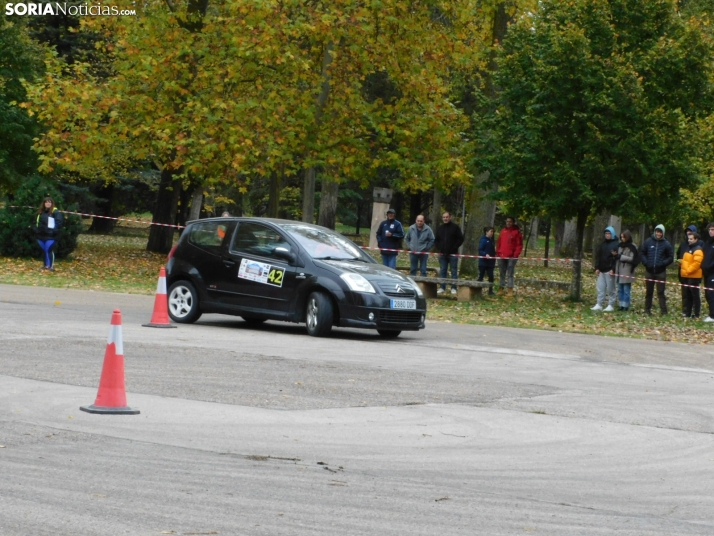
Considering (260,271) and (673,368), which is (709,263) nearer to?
(673,368)

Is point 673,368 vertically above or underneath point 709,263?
underneath

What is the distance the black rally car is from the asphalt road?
3.95 ft

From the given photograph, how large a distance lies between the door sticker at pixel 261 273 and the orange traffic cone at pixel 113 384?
26.5 ft

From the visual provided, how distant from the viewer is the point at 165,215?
141 ft

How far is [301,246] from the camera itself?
58.6ft

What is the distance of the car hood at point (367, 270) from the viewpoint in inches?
685

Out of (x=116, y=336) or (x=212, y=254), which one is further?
(x=212, y=254)

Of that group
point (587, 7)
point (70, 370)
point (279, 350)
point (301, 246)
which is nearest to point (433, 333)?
point (301, 246)

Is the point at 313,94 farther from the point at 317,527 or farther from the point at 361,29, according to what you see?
the point at 317,527

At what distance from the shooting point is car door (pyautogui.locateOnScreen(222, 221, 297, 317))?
697 inches

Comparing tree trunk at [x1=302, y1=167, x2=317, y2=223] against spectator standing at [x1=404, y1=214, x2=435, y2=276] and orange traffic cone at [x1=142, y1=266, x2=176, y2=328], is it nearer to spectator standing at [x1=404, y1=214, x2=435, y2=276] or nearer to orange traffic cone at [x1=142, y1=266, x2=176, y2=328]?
spectator standing at [x1=404, y1=214, x2=435, y2=276]

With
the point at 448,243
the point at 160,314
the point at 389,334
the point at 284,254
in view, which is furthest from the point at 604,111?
the point at 160,314

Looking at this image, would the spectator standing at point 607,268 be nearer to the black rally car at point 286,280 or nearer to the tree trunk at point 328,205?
the black rally car at point 286,280

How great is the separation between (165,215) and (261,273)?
25.7 metres
